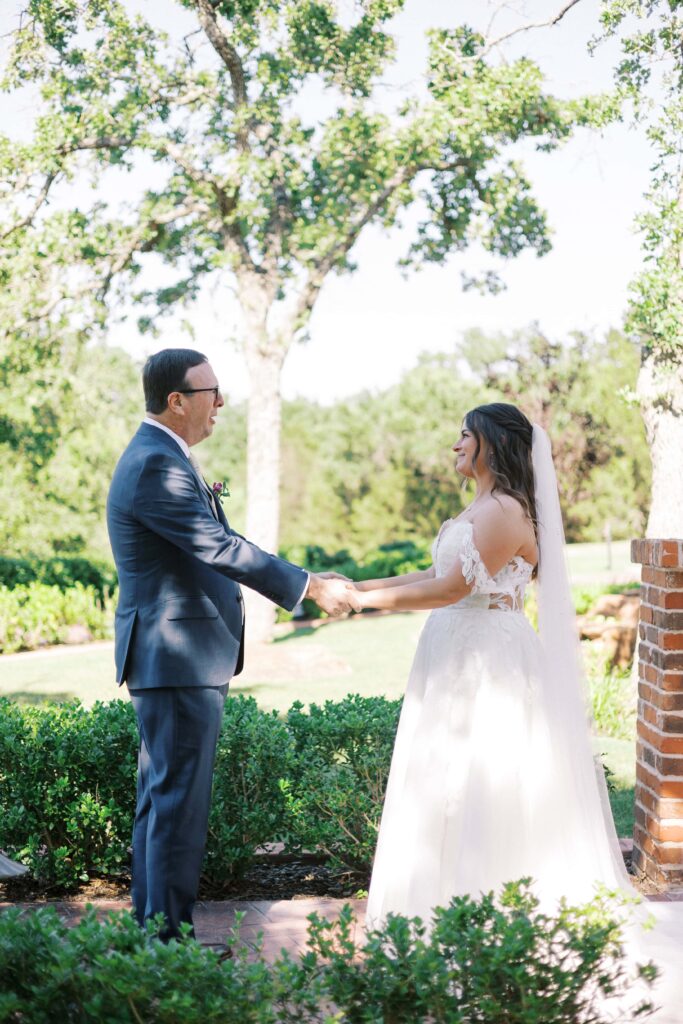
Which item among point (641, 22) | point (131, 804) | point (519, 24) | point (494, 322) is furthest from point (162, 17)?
point (494, 322)

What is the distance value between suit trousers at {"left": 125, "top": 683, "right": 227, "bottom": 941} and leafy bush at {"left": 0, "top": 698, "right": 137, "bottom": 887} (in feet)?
3.20

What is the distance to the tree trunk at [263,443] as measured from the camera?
53.4 feet

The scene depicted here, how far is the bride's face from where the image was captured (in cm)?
388

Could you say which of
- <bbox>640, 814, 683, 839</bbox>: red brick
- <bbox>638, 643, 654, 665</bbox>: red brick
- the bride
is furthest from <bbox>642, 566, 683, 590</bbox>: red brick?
<bbox>640, 814, 683, 839</bbox>: red brick

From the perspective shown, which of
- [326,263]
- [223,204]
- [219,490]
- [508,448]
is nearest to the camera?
[508,448]

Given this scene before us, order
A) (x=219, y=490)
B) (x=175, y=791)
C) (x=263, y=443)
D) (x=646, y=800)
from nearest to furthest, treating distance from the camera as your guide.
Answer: (x=175, y=791) → (x=219, y=490) → (x=646, y=800) → (x=263, y=443)

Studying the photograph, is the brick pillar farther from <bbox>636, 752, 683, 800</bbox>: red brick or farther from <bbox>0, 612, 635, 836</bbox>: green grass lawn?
<bbox>0, 612, 635, 836</bbox>: green grass lawn

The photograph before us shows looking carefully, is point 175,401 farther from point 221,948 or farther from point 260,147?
point 260,147

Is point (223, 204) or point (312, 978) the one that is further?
point (223, 204)

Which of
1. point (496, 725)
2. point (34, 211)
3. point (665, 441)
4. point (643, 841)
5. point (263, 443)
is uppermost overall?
point (34, 211)

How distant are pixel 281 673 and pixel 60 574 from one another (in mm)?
6394

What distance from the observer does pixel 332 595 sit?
3.97 metres

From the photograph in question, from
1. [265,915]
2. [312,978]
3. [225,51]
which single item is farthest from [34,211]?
[312,978]

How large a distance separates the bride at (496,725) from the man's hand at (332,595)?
0.25ft
